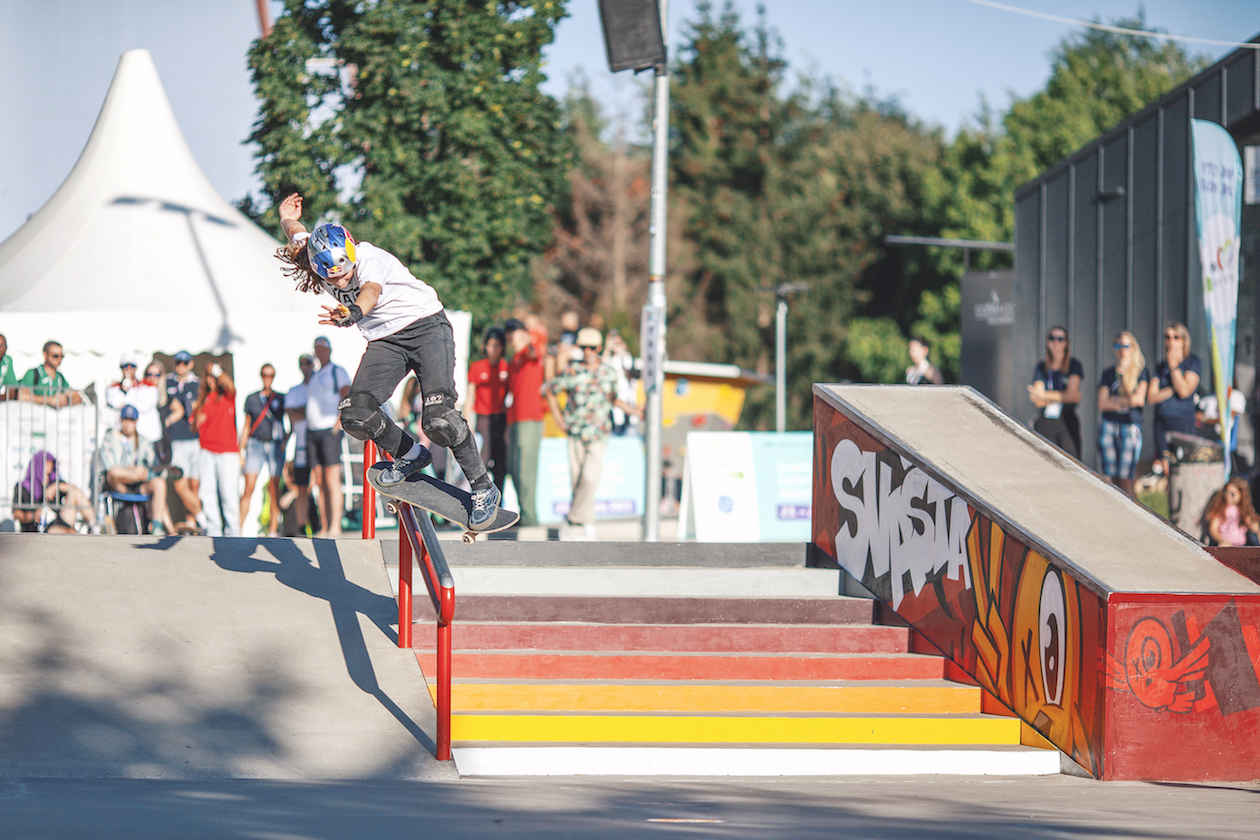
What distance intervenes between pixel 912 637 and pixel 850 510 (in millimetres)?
1016

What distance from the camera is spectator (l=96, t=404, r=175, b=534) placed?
35.2 ft

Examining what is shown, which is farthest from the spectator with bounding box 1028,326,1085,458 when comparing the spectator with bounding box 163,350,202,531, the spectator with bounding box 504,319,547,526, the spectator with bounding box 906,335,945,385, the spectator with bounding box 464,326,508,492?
the spectator with bounding box 163,350,202,531

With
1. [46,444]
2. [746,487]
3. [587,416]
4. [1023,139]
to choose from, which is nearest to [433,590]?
[587,416]

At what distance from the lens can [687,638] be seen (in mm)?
6875

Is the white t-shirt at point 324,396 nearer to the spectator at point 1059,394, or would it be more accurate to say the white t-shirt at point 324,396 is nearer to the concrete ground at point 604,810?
the spectator at point 1059,394

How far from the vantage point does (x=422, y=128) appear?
24094 mm

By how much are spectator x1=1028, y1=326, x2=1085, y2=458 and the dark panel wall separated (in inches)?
171

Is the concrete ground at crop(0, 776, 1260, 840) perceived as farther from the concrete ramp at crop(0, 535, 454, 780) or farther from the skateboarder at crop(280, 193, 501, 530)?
the skateboarder at crop(280, 193, 501, 530)

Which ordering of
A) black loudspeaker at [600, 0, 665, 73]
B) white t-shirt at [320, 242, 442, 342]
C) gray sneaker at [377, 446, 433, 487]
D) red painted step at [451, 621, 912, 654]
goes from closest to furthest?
1. white t-shirt at [320, 242, 442, 342]
2. gray sneaker at [377, 446, 433, 487]
3. red painted step at [451, 621, 912, 654]
4. black loudspeaker at [600, 0, 665, 73]

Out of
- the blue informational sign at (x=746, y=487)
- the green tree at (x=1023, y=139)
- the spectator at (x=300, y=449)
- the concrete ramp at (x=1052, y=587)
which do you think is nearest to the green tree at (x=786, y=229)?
the green tree at (x=1023, y=139)

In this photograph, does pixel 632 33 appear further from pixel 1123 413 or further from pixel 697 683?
pixel 697 683

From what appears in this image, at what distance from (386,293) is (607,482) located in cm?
1036

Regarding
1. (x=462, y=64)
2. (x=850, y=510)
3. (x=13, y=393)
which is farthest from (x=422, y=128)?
(x=850, y=510)

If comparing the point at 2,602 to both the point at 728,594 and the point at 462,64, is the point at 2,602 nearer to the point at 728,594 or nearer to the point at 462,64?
the point at 728,594
